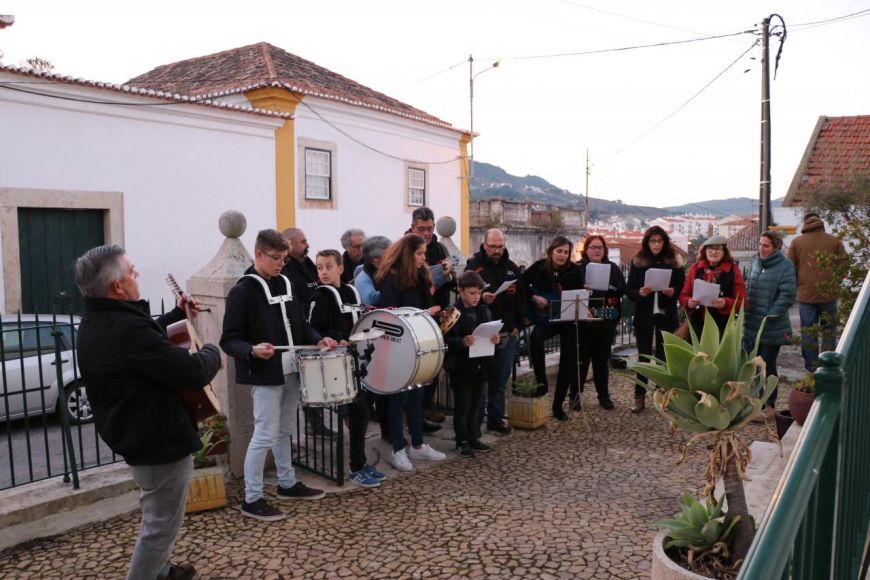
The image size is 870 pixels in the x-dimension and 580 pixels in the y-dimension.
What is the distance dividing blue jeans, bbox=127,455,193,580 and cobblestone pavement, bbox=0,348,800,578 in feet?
2.05

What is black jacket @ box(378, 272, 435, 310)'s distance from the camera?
5676 mm

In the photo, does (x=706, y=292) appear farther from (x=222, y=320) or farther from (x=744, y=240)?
(x=744, y=240)

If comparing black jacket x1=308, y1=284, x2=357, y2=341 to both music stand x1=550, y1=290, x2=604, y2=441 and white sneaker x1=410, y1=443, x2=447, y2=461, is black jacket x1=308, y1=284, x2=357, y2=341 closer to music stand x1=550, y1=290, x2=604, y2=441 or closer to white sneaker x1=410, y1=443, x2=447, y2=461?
white sneaker x1=410, y1=443, x2=447, y2=461

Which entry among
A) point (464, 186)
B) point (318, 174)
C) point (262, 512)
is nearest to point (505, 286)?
point (262, 512)

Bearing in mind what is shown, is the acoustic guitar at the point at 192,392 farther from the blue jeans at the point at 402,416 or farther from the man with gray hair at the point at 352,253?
the man with gray hair at the point at 352,253

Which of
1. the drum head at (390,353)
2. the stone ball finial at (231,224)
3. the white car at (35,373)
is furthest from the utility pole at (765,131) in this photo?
the white car at (35,373)

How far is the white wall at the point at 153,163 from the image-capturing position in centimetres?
1144

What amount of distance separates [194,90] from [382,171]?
536cm

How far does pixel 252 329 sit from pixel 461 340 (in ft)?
6.29

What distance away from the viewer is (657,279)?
293 inches

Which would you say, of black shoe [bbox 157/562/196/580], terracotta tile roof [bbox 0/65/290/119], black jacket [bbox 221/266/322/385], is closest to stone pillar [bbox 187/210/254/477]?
black jacket [bbox 221/266/322/385]

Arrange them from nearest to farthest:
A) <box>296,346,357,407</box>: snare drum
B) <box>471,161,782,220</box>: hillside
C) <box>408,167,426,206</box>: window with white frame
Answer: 1. <box>296,346,357,407</box>: snare drum
2. <box>408,167,426,206</box>: window with white frame
3. <box>471,161,782,220</box>: hillside

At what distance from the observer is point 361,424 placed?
17.7 ft

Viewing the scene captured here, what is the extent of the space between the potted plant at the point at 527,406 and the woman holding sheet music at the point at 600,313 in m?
0.87
